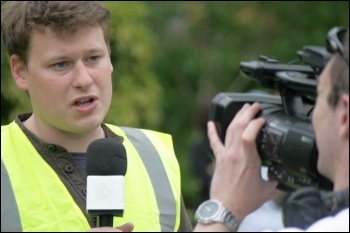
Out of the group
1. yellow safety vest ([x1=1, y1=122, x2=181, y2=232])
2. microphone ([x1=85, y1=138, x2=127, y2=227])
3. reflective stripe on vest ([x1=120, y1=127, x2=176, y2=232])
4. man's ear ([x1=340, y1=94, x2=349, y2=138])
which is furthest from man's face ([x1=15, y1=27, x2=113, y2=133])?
man's ear ([x1=340, y1=94, x2=349, y2=138])

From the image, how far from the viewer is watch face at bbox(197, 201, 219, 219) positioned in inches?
122

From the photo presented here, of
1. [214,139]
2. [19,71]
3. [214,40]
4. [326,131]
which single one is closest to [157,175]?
[19,71]

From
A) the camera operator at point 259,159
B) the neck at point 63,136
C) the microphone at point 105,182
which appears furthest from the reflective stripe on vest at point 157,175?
the camera operator at point 259,159

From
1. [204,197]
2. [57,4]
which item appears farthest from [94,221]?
[204,197]

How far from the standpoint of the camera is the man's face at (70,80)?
Result: 13.8 ft

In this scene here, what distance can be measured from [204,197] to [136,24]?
1.51 metres

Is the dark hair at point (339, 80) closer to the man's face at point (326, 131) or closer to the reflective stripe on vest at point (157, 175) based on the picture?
the man's face at point (326, 131)

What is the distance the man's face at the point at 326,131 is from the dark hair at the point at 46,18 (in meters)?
1.48

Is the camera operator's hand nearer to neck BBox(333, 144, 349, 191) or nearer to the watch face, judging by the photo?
the watch face

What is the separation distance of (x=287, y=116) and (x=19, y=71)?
→ 4.62 ft

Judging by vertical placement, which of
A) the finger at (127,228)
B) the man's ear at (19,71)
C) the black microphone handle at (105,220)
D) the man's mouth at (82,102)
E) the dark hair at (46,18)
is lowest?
the finger at (127,228)

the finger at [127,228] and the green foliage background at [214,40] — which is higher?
the finger at [127,228]

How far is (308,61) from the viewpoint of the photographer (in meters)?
3.21

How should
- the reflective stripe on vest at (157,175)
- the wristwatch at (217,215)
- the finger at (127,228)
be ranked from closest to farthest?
the wristwatch at (217,215) → the finger at (127,228) → the reflective stripe on vest at (157,175)
